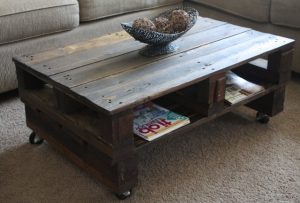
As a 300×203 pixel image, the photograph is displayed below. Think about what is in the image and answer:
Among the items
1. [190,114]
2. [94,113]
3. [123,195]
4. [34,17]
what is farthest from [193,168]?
[34,17]

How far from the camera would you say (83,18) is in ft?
7.18

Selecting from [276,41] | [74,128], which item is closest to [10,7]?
[74,128]

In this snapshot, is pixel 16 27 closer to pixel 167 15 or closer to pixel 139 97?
pixel 167 15

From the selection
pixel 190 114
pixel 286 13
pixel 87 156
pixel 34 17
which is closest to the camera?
pixel 87 156

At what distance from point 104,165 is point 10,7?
0.90 m

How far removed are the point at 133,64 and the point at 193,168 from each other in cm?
41

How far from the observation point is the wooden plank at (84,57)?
56.8 inches

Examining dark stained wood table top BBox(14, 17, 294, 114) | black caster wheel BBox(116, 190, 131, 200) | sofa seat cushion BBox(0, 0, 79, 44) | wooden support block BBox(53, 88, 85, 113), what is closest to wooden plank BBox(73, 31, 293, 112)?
dark stained wood table top BBox(14, 17, 294, 114)

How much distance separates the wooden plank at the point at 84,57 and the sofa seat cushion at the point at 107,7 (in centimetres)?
58

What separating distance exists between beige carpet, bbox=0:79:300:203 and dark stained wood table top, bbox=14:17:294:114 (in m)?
0.34

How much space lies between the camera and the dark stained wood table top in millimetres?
1284

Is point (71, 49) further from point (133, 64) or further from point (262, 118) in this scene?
point (262, 118)

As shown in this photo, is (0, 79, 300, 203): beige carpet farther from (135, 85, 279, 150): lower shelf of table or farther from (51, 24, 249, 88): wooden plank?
(51, 24, 249, 88): wooden plank

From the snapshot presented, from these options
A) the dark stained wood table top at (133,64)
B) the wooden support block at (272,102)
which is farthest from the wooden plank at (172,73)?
the wooden support block at (272,102)
